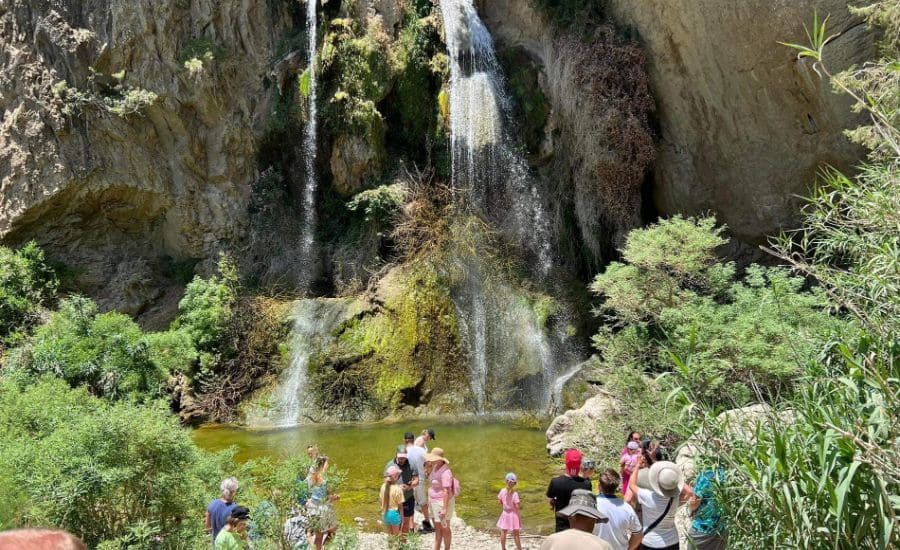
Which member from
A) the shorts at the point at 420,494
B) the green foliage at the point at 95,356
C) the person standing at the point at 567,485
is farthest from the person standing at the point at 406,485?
the green foliage at the point at 95,356

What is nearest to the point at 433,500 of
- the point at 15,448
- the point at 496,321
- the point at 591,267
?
the point at 15,448

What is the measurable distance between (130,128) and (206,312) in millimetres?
6388

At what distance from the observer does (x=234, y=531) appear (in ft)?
16.0

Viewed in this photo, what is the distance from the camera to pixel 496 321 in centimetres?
1573

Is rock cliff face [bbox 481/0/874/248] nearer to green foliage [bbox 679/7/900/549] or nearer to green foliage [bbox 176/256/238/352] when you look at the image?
green foliage [bbox 679/7/900/549]

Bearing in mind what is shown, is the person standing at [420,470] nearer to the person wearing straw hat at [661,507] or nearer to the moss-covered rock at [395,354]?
the person wearing straw hat at [661,507]

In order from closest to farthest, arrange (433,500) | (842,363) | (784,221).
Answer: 1. (842,363)
2. (433,500)
3. (784,221)

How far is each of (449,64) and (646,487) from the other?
51.6 ft

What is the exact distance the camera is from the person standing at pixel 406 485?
6.67 m

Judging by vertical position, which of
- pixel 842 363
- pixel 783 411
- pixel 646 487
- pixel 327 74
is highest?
pixel 327 74

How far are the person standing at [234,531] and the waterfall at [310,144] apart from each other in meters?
14.0

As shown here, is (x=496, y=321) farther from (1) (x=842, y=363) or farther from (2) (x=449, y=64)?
(1) (x=842, y=363)

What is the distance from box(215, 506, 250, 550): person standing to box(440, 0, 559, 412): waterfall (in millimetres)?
9853

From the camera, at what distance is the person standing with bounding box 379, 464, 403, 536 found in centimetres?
635
